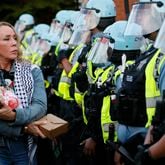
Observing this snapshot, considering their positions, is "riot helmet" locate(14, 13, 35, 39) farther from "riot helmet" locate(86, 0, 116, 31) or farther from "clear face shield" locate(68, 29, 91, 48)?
"riot helmet" locate(86, 0, 116, 31)

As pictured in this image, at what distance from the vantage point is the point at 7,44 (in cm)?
441

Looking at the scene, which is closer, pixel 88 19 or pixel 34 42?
pixel 88 19

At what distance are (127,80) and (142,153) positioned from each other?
107 cm

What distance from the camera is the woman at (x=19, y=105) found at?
414cm

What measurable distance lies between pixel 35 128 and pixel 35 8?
486 inches

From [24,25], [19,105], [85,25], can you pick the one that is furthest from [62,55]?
[24,25]

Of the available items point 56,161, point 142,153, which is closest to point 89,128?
point 56,161

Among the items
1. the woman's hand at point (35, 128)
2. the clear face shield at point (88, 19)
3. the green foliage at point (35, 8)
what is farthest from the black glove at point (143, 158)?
the green foliage at point (35, 8)

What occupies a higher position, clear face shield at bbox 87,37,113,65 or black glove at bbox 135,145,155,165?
clear face shield at bbox 87,37,113,65

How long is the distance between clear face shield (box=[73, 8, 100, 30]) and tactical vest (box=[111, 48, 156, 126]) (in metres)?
2.09

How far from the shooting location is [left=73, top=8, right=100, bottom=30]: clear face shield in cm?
620

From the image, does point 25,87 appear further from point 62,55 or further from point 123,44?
point 62,55

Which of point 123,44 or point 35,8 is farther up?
point 123,44

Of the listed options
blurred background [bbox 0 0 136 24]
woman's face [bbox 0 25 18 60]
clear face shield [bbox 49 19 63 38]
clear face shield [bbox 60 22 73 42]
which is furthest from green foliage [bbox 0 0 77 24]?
woman's face [bbox 0 25 18 60]
